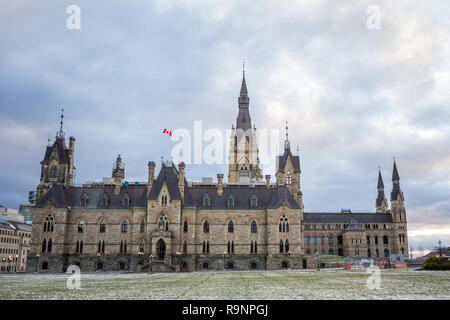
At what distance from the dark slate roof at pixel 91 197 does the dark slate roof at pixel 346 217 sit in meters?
76.9

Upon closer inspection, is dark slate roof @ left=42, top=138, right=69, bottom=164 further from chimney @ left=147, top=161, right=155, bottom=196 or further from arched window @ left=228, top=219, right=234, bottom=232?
arched window @ left=228, top=219, right=234, bottom=232

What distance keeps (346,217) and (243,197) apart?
74267mm

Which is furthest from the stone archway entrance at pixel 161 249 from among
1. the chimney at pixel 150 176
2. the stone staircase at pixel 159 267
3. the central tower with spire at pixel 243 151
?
the central tower with spire at pixel 243 151

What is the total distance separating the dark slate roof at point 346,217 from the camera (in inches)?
5349

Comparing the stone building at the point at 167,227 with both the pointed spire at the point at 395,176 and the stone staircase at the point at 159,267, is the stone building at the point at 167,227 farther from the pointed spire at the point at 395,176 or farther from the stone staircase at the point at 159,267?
the pointed spire at the point at 395,176

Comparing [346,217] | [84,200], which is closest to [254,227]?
[84,200]

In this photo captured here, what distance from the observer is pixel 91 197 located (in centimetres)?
7331

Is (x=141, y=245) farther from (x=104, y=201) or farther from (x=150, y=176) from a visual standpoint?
(x=150, y=176)

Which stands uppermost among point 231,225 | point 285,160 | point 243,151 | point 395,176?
point 243,151

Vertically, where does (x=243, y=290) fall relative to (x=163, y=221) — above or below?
below

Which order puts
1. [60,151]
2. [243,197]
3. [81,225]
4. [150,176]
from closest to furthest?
[81,225]
[150,176]
[243,197]
[60,151]

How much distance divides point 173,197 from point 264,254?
1848 cm

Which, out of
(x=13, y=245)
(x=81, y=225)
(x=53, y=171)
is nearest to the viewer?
(x=81, y=225)

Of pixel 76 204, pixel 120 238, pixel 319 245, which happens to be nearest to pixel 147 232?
pixel 120 238
